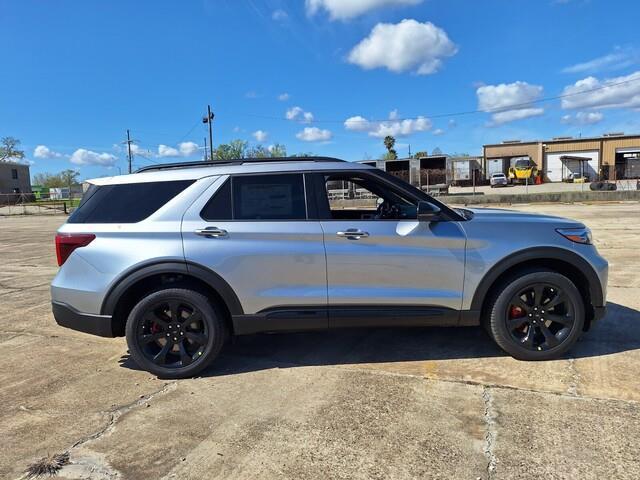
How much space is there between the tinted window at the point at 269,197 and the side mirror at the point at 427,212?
3.16ft

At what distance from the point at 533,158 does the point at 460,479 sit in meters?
62.2

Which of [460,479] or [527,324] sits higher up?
[527,324]

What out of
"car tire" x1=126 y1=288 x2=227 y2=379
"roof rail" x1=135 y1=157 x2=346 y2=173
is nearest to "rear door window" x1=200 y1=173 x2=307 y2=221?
"roof rail" x1=135 y1=157 x2=346 y2=173

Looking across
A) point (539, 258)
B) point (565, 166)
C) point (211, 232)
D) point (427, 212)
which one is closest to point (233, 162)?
point (211, 232)

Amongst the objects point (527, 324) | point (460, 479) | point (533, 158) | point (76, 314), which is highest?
point (533, 158)

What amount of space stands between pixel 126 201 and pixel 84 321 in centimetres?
108

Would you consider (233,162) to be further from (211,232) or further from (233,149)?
(233,149)

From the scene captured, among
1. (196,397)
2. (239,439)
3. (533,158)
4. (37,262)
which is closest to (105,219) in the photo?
(196,397)

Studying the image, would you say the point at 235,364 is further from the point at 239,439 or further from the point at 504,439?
the point at 504,439

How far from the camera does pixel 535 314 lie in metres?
4.09

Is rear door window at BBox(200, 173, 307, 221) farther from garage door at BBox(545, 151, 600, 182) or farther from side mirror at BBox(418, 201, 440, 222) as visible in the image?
garage door at BBox(545, 151, 600, 182)

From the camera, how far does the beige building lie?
281ft

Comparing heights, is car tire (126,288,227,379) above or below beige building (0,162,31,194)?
below

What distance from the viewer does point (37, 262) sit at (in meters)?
10.8
